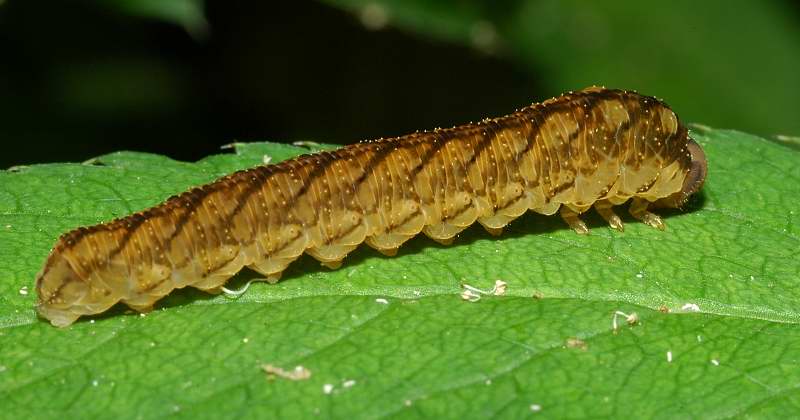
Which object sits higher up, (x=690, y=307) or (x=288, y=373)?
(x=288, y=373)

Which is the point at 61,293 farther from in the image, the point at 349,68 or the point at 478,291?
the point at 349,68

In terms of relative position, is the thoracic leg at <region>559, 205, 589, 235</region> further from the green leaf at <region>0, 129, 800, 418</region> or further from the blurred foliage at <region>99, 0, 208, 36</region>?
the blurred foliage at <region>99, 0, 208, 36</region>

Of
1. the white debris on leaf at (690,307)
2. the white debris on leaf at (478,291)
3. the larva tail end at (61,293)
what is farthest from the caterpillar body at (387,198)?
the white debris on leaf at (690,307)

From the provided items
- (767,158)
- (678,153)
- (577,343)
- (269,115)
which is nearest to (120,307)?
(577,343)

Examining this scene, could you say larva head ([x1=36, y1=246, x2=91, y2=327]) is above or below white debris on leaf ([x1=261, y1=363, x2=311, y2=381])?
above

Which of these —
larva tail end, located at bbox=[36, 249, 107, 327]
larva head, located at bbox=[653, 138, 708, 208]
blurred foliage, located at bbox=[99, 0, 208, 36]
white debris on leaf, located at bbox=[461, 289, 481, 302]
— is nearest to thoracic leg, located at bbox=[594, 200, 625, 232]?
larva head, located at bbox=[653, 138, 708, 208]

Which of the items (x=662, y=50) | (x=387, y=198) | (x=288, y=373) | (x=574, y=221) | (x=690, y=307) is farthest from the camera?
(x=662, y=50)

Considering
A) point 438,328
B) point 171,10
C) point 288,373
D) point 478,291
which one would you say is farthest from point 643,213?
point 171,10
